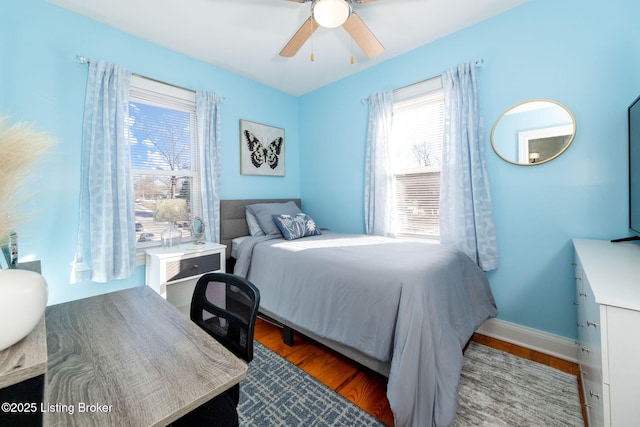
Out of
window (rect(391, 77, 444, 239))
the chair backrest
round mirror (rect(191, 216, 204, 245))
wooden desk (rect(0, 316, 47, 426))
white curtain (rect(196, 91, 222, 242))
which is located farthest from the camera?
white curtain (rect(196, 91, 222, 242))

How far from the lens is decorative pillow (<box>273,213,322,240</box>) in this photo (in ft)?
8.77

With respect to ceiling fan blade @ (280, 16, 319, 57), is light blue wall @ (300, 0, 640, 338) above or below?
below

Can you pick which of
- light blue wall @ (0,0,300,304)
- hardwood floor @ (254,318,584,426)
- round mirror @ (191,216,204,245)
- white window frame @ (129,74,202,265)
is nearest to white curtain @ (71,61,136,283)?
light blue wall @ (0,0,300,304)

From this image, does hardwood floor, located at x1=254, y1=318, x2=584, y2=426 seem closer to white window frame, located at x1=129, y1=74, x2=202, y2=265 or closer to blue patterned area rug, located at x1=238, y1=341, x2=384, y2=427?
blue patterned area rug, located at x1=238, y1=341, x2=384, y2=427

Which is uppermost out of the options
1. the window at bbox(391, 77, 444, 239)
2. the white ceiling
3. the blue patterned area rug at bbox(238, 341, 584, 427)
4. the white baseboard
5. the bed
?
the white ceiling

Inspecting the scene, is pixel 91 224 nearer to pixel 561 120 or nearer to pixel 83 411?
pixel 83 411

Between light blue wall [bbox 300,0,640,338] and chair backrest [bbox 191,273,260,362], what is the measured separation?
2.17 meters

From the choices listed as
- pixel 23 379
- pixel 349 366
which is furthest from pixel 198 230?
pixel 23 379

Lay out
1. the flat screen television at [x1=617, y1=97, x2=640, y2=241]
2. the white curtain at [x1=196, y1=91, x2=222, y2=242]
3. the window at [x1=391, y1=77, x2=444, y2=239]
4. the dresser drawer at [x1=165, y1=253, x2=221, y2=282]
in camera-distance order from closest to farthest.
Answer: the flat screen television at [x1=617, y1=97, x2=640, y2=241], the dresser drawer at [x1=165, y1=253, x2=221, y2=282], the window at [x1=391, y1=77, x2=444, y2=239], the white curtain at [x1=196, y1=91, x2=222, y2=242]

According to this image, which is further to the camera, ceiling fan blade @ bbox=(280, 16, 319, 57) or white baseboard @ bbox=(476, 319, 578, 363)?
white baseboard @ bbox=(476, 319, 578, 363)

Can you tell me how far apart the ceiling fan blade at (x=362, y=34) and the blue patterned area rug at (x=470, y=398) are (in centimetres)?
245

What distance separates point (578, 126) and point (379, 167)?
155cm

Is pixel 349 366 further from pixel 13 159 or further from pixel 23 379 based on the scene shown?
pixel 13 159

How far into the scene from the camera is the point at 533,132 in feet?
6.66
